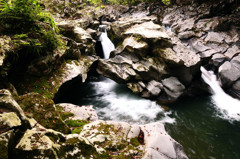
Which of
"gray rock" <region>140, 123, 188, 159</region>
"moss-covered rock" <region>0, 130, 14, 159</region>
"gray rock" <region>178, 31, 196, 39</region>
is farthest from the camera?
"gray rock" <region>178, 31, 196, 39</region>

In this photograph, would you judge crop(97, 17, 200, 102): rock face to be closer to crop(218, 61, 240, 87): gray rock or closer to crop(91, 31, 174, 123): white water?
crop(91, 31, 174, 123): white water

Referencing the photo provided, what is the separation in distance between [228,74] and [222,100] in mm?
3141

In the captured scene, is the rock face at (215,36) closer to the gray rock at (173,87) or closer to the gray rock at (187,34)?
the gray rock at (187,34)

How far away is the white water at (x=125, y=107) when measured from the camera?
39.1ft

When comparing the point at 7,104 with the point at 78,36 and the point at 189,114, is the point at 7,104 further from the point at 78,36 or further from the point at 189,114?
the point at 189,114

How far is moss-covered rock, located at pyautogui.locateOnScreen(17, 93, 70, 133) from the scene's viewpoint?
454cm

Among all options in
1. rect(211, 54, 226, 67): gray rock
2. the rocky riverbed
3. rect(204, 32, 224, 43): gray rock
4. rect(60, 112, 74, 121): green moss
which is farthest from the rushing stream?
rect(204, 32, 224, 43): gray rock

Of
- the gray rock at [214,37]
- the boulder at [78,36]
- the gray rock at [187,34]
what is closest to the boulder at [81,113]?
the boulder at [78,36]

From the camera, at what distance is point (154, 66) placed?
48.3 feet

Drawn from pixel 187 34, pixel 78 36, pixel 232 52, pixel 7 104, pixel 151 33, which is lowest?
pixel 232 52

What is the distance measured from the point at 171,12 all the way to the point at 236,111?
81.3 ft

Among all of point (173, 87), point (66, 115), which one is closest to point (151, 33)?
point (173, 87)

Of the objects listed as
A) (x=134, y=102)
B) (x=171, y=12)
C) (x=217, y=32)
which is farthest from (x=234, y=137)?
(x=171, y=12)

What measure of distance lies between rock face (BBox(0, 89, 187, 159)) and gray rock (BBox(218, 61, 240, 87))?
13434 mm
